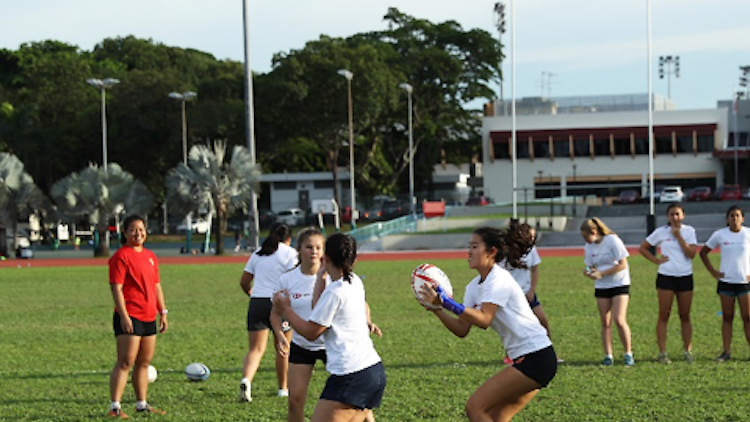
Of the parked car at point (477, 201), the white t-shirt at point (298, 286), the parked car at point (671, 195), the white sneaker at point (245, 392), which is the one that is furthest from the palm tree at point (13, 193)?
the white t-shirt at point (298, 286)

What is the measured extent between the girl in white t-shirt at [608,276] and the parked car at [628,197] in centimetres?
5388

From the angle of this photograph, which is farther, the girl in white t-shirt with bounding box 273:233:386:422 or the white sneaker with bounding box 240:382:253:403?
the white sneaker with bounding box 240:382:253:403

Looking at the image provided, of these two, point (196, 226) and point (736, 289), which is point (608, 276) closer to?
point (736, 289)

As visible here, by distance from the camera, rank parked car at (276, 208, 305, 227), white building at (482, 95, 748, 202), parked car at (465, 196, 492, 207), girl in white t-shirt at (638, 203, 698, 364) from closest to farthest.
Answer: girl in white t-shirt at (638, 203, 698, 364), parked car at (276, 208, 305, 227), parked car at (465, 196, 492, 207), white building at (482, 95, 748, 202)

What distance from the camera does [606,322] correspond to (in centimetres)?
1205

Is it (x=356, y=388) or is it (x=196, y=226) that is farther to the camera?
(x=196, y=226)

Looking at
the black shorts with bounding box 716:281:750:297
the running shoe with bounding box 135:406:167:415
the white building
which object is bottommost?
the running shoe with bounding box 135:406:167:415

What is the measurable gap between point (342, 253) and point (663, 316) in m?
6.91

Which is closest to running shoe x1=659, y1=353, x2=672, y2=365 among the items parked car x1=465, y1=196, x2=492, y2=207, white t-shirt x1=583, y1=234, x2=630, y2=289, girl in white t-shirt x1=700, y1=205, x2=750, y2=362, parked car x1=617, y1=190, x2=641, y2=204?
girl in white t-shirt x1=700, y1=205, x2=750, y2=362

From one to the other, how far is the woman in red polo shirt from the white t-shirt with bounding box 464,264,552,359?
3.58 metres

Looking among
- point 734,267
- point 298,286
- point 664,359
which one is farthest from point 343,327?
point 734,267

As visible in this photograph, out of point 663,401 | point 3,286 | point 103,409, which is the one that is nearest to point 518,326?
point 663,401

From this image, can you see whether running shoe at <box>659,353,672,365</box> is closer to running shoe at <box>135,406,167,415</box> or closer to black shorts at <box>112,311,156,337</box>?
running shoe at <box>135,406,167,415</box>

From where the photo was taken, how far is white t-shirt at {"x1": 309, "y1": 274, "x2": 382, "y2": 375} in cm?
636
